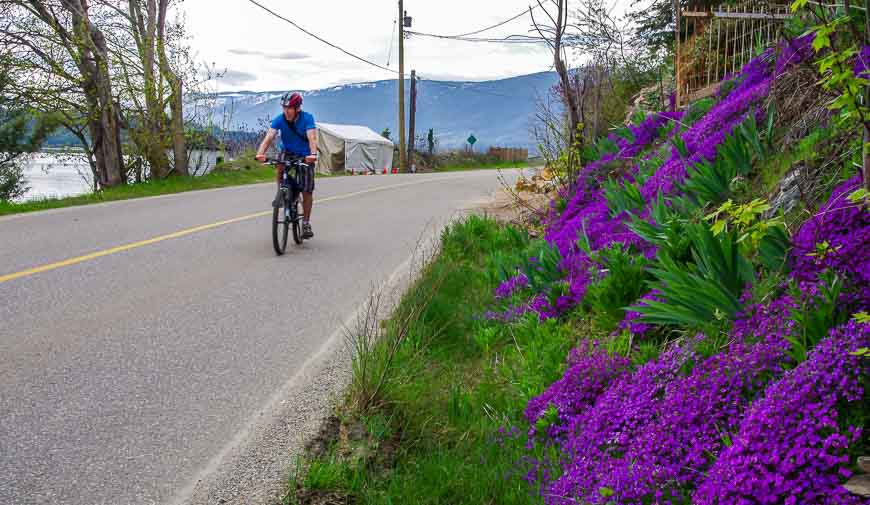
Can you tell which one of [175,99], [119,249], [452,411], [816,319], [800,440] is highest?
[175,99]

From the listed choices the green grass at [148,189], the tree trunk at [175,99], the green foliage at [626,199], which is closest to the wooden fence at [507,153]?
the green grass at [148,189]

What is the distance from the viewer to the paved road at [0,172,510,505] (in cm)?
312

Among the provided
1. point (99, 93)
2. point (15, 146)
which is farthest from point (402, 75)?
→ point (99, 93)

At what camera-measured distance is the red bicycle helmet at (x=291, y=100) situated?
8555mm

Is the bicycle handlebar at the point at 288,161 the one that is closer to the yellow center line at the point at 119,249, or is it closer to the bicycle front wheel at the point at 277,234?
the bicycle front wheel at the point at 277,234

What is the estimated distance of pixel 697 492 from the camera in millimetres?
2297

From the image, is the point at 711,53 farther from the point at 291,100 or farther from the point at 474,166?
the point at 474,166

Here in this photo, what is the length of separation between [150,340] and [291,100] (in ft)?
14.6

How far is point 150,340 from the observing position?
16.0 feet

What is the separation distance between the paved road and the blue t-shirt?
4.06 feet

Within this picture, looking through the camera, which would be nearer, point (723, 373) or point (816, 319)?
point (816, 319)

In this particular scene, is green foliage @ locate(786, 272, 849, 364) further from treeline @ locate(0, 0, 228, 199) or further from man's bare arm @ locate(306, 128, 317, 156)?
treeline @ locate(0, 0, 228, 199)

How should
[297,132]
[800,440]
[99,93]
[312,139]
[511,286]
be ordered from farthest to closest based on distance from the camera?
[99,93], [297,132], [312,139], [511,286], [800,440]

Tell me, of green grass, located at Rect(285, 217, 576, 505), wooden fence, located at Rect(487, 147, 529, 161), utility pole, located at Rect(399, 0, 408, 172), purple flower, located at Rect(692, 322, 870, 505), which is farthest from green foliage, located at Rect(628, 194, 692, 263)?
wooden fence, located at Rect(487, 147, 529, 161)
